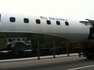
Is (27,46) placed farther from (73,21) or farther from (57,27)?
(73,21)

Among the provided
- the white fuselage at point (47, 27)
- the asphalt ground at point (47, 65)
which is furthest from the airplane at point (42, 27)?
the asphalt ground at point (47, 65)

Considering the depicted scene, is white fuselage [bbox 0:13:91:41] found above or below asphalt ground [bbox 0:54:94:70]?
above

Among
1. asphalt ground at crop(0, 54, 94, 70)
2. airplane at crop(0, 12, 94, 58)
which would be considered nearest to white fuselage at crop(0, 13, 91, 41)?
airplane at crop(0, 12, 94, 58)

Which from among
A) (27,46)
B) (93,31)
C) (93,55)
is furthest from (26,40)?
(93,55)

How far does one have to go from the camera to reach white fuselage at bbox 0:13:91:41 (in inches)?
433

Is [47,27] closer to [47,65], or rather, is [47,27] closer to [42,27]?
[42,27]

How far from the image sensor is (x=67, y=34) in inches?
537

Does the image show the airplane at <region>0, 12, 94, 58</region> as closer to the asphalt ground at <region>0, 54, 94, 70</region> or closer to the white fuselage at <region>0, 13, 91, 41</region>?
Result: the white fuselage at <region>0, 13, 91, 41</region>

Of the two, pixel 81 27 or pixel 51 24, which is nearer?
pixel 51 24

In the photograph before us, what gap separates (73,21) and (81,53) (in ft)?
11.3

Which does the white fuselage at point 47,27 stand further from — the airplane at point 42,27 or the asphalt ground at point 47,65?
the asphalt ground at point 47,65

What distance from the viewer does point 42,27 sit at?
12250mm

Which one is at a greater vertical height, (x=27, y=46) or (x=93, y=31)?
(x=93, y=31)

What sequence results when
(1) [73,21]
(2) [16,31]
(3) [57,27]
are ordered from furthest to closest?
(1) [73,21], (3) [57,27], (2) [16,31]
